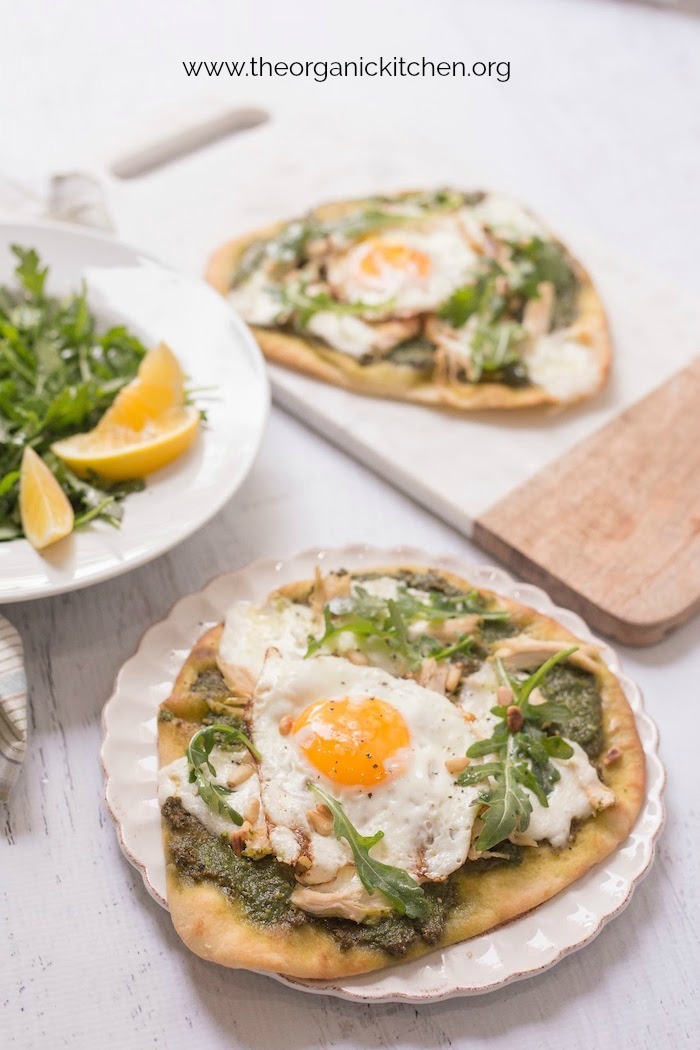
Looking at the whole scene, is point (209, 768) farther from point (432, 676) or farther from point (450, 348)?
point (450, 348)

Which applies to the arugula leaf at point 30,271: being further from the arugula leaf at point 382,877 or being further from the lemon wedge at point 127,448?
the arugula leaf at point 382,877

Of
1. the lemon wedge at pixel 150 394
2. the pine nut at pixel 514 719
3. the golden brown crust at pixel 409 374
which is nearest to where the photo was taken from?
the pine nut at pixel 514 719

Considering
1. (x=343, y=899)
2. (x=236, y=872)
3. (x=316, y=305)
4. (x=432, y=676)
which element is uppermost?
(x=316, y=305)

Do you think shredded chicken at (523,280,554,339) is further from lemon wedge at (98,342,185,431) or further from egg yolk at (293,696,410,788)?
egg yolk at (293,696,410,788)

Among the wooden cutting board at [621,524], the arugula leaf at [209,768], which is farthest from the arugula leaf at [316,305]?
the arugula leaf at [209,768]

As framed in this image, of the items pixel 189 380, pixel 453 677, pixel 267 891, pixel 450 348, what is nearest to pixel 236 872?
pixel 267 891
